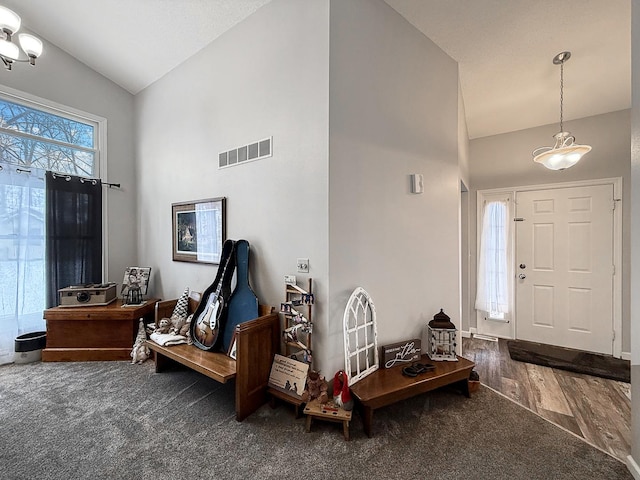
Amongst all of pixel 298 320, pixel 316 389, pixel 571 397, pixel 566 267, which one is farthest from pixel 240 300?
pixel 566 267

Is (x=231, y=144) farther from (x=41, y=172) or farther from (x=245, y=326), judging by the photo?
(x=41, y=172)

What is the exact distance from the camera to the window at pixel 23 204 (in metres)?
3.03

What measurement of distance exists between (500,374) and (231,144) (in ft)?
12.0

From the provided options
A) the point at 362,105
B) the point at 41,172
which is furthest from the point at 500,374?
the point at 41,172

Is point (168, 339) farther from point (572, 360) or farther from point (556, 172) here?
point (556, 172)

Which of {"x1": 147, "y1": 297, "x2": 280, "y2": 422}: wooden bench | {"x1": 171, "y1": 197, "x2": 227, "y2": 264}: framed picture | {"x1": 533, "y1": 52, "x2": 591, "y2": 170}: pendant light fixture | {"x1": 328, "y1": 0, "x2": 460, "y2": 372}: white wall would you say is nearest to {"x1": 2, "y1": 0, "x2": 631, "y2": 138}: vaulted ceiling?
{"x1": 533, "y1": 52, "x2": 591, "y2": 170}: pendant light fixture

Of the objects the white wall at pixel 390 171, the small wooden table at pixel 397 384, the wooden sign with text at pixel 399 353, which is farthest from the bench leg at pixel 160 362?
the wooden sign with text at pixel 399 353

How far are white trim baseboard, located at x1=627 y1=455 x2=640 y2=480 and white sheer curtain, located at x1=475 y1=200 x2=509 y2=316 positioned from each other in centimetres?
259

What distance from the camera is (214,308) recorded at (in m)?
2.59

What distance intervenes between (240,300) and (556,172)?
437cm

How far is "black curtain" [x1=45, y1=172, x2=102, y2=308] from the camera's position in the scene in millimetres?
3283

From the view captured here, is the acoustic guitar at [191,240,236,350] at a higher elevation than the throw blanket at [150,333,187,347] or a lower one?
higher

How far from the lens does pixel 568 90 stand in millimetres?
3250

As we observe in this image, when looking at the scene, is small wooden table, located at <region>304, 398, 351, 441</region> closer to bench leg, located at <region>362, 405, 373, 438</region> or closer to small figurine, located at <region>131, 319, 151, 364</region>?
bench leg, located at <region>362, 405, 373, 438</region>
